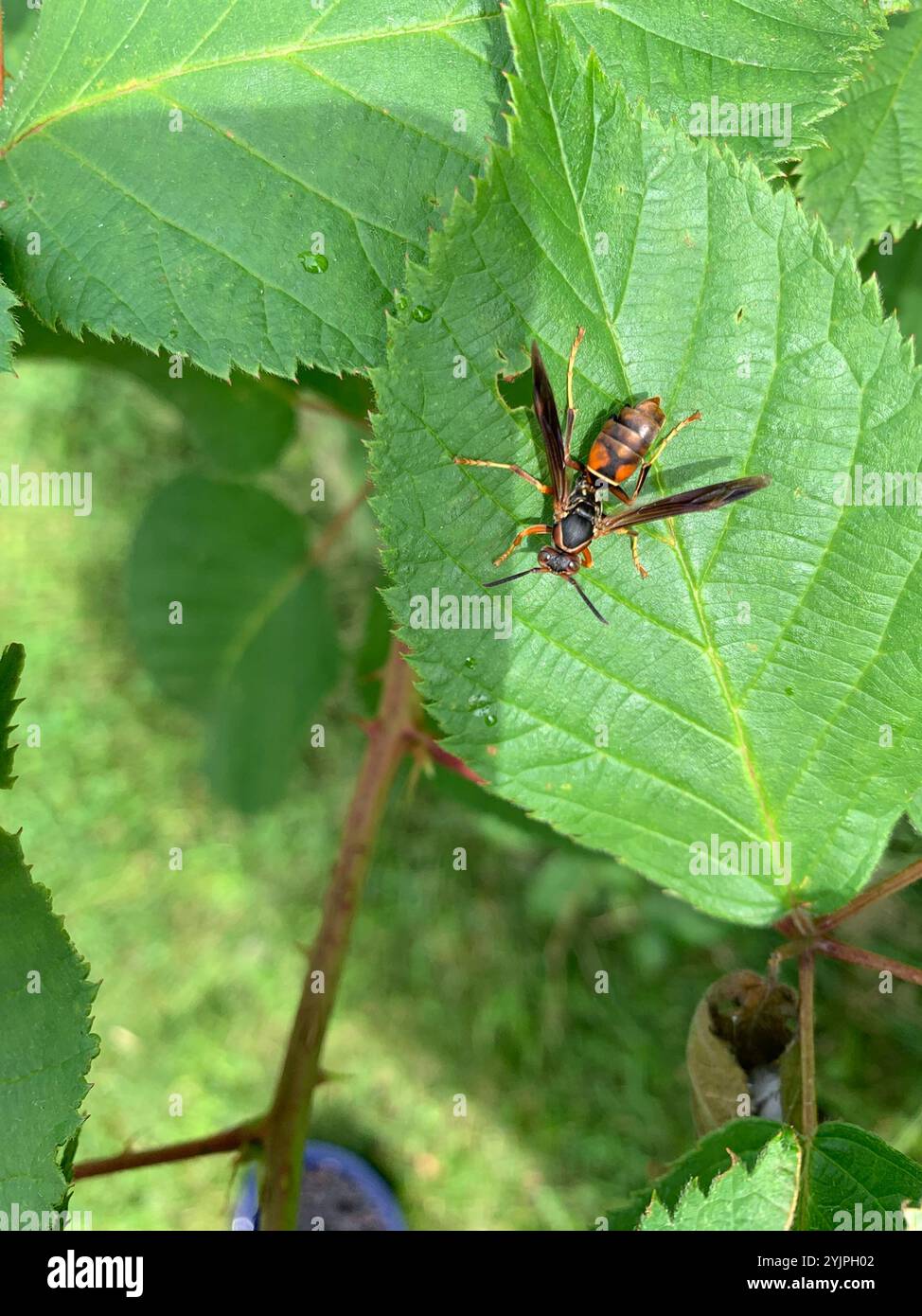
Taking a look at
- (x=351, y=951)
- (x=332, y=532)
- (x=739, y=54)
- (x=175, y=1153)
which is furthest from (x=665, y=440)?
(x=351, y=951)

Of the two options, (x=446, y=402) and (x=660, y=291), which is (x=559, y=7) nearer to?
(x=660, y=291)

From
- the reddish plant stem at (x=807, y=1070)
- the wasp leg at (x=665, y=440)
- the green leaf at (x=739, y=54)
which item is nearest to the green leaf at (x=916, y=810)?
the reddish plant stem at (x=807, y=1070)

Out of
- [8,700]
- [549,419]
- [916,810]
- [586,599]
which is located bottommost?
[916,810]

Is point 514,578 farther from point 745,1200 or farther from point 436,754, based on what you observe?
point 745,1200

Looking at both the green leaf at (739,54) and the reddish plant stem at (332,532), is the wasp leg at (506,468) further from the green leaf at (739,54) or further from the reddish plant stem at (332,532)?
the reddish plant stem at (332,532)

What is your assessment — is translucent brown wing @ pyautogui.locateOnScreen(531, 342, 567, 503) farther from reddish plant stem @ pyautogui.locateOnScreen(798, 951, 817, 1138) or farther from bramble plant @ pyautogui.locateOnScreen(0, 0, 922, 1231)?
reddish plant stem @ pyautogui.locateOnScreen(798, 951, 817, 1138)
